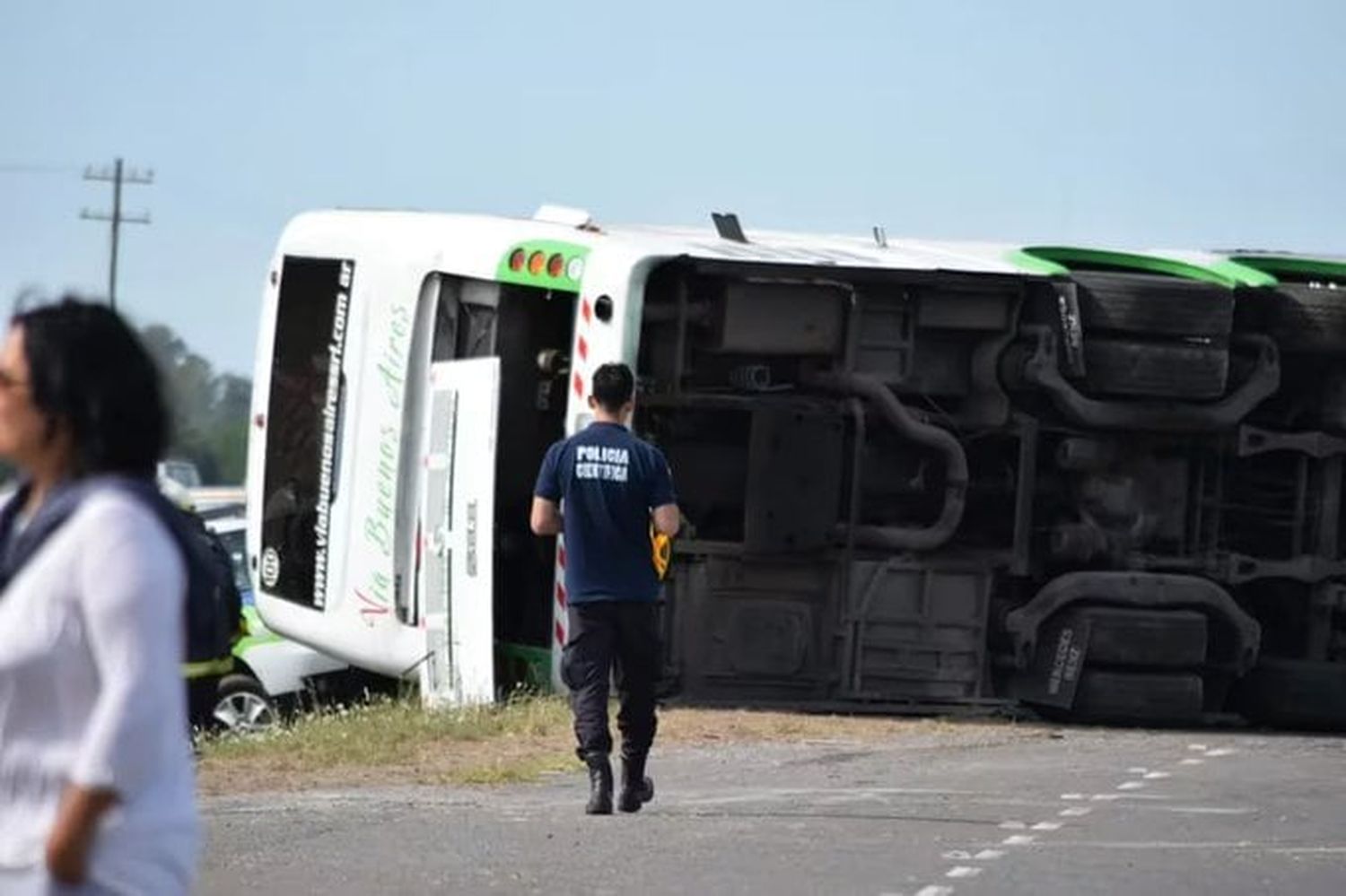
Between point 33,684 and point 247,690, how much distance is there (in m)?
13.9

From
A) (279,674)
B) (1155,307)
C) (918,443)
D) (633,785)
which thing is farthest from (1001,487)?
(633,785)

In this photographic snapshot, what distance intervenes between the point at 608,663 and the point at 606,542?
46 centimetres

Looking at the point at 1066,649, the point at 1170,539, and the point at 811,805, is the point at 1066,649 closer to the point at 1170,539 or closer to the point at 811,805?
the point at 1170,539

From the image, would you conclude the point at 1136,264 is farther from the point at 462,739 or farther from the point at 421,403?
the point at 462,739

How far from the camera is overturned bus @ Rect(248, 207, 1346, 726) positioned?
1552 cm

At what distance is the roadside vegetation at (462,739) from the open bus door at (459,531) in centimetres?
24

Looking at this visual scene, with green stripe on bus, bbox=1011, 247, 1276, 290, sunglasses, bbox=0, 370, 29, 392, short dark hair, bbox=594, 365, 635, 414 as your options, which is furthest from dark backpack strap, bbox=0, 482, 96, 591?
green stripe on bus, bbox=1011, 247, 1276, 290

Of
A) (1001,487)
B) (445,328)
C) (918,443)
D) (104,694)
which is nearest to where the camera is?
(104,694)

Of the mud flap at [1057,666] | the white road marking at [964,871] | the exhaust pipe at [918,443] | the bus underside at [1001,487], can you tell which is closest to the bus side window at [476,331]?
the bus underside at [1001,487]

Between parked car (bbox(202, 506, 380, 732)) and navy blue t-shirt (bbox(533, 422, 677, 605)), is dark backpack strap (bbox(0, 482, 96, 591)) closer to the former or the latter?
navy blue t-shirt (bbox(533, 422, 677, 605))

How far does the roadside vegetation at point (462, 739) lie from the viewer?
1368 cm

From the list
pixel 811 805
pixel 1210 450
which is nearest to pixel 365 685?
pixel 1210 450

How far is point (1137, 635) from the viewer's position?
52.4ft

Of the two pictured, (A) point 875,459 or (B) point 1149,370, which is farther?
(A) point 875,459
